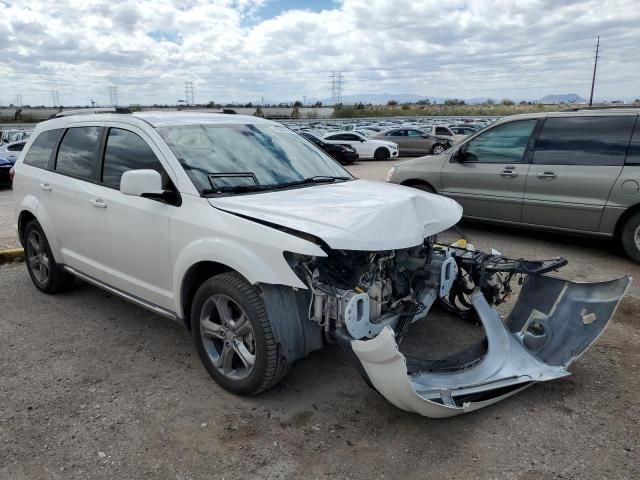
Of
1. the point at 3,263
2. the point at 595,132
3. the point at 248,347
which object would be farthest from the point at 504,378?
the point at 3,263

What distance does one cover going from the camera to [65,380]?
3.72 m

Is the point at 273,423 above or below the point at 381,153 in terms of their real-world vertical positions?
below

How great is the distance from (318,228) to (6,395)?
242 centimetres

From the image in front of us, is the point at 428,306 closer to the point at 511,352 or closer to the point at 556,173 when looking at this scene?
the point at 511,352

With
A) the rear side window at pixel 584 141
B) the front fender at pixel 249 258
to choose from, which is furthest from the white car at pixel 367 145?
the front fender at pixel 249 258

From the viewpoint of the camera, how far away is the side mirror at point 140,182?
338 cm

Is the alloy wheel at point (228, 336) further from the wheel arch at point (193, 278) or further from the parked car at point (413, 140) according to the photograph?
the parked car at point (413, 140)

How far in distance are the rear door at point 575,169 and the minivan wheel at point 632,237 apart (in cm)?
33

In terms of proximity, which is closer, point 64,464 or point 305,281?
point 64,464

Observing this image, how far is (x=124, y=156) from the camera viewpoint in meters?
4.14

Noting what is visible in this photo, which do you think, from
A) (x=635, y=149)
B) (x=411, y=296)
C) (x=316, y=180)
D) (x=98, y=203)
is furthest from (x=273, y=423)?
(x=635, y=149)

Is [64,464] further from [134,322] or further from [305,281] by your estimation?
[134,322]

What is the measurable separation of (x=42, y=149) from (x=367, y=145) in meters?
20.6

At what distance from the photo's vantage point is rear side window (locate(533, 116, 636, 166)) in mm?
6391
